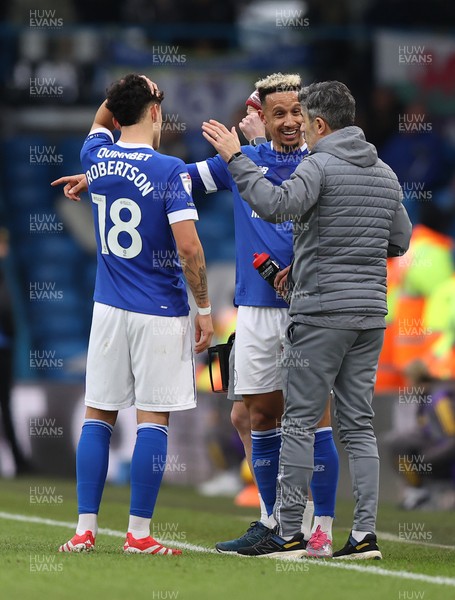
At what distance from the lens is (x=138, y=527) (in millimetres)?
5977

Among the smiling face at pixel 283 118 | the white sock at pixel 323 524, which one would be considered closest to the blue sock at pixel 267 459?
the white sock at pixel 323 524

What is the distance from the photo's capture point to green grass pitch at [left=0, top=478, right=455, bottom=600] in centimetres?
489

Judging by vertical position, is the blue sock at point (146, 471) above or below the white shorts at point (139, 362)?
below

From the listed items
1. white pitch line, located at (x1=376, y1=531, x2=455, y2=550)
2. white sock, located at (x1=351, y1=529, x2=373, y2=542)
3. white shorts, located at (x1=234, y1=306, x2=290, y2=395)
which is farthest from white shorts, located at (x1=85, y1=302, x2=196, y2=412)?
white pitch line, located at (x1=376, y1=531, x2=455, y2=550)

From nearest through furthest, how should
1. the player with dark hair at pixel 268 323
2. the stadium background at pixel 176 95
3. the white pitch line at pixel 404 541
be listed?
the player with dark hair at pixel 268 323, the white pitch line at pixel 404 541, the stadium background at pixel 176 95

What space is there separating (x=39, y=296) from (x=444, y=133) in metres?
5.92

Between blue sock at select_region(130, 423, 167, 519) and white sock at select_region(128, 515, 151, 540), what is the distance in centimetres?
2

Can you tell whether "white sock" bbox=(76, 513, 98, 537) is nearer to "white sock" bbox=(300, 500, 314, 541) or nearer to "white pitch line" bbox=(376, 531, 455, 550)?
"white sock" bbox=(300, 500, 314, 541)

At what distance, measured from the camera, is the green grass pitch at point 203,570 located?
4.89m

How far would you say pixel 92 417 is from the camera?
611cm

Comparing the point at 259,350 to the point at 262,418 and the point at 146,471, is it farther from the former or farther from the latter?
the point at 146,471

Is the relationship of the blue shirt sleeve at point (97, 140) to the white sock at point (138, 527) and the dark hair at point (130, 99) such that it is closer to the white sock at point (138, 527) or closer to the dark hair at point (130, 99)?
the dark hair at point (130, 99)

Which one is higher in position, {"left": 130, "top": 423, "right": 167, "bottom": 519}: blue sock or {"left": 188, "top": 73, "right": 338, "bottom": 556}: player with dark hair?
{"left": 188, "top": 73, "right": 338, "bottom": 556}: player with dark hair

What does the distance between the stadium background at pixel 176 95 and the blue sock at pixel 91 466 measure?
33.7ft
